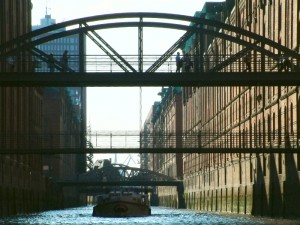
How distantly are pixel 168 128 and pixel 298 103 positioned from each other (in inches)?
4868

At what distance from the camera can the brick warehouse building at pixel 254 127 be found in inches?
2233

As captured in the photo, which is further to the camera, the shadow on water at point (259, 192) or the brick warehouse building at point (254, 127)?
the shadow on water at point (259, 192)

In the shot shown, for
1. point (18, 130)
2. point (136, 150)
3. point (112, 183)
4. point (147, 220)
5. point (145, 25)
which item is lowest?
point (147, 220)

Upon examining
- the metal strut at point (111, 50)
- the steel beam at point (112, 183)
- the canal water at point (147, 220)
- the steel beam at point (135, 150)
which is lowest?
the canal water at point (147, 220)

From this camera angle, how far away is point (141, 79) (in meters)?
48.4

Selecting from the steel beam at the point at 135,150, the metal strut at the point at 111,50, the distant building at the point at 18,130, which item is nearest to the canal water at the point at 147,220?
the distant building at the point at 18,130

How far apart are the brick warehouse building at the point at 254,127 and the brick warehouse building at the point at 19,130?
13283mm

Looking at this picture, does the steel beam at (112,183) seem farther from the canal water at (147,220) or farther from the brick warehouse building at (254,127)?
the canal water at (147,220)

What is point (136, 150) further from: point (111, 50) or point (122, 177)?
point (122, 177)

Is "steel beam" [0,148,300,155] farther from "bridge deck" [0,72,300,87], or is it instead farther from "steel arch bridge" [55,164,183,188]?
"steel arch bridge" [55,164,183,188]

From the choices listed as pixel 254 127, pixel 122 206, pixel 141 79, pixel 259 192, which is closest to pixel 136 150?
pixel 259 192

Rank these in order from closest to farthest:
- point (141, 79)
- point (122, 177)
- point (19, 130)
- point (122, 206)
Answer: point (141, 79) → point (122, 206) → point (19, 130) → point (122, 177)

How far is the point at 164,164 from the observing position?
608ft

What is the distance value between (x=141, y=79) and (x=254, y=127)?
83.6 feet
